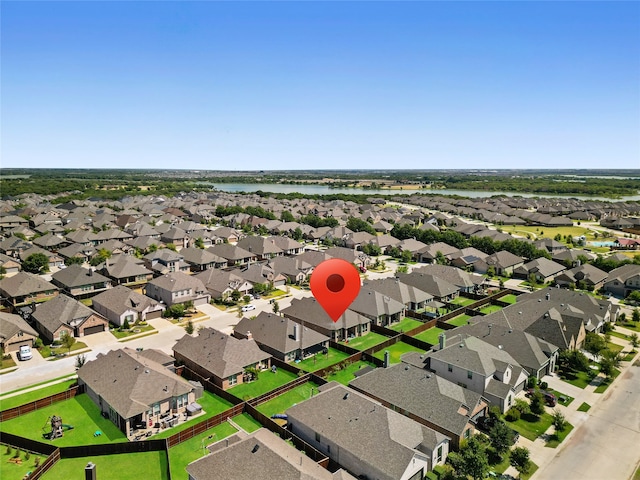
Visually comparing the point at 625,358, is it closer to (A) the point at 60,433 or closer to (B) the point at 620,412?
(B) the point at 620,412

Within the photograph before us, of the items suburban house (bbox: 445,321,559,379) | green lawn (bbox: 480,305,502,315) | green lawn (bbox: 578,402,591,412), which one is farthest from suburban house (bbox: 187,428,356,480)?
green lawn (bbox: 480,305,502,315)

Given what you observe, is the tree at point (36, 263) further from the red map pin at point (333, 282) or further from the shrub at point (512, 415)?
the shrub at point (512, 415)

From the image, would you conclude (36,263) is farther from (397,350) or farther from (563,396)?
(563,396)

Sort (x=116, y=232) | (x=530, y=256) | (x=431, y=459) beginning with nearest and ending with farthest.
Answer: (x=431, y=459), (x=530, y=256), (x=116, y=232)

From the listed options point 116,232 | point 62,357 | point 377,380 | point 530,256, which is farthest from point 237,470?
point 116,232

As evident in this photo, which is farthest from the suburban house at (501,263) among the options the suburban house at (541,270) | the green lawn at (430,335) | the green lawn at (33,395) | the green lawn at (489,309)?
the green lawn at (33,395)

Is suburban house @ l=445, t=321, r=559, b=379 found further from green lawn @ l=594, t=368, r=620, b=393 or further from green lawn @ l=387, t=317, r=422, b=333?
green lawn @ l=387, t=317, r=422, b=333
